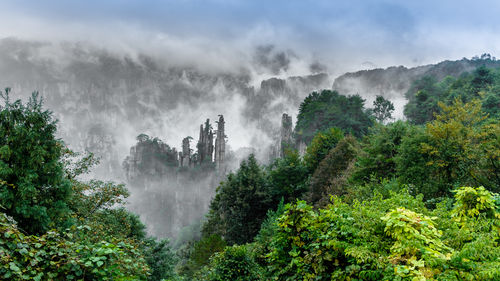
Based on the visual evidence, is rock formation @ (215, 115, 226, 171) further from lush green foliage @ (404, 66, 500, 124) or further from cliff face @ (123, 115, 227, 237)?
lush green foliage @ (404, 66, 500, 124)

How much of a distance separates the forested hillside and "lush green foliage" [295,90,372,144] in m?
17.5

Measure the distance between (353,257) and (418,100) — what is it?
51.9 m

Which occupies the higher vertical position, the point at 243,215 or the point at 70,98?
the point at 70,98

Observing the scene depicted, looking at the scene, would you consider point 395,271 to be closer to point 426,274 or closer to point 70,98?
point 426,274

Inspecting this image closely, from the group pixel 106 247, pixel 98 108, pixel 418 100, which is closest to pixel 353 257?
pixel 106 247

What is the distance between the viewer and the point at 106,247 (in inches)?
164

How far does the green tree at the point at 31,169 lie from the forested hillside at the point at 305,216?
0.15 ft

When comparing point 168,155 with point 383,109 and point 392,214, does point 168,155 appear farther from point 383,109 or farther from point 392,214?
point 392,214

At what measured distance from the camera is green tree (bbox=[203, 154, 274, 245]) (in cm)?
3050

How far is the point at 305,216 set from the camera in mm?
5770

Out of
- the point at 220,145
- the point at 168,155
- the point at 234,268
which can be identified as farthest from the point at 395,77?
the point at 234,268

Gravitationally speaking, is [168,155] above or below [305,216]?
below

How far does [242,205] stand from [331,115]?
25649 millimetres

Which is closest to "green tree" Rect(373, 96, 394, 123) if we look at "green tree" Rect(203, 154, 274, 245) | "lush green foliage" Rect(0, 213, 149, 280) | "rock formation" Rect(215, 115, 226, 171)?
"green tree" Rect(203, 154, 274, 245)
